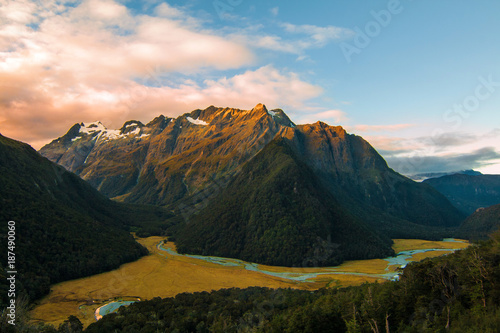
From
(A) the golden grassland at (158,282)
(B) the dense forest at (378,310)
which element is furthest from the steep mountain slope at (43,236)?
(B) the dense forest at (378,310)

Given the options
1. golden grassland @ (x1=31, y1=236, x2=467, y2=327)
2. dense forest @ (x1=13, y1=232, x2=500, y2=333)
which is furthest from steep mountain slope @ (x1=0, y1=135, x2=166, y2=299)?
dense forest @ (x1=13, y1=232, x2=500, y2=333)

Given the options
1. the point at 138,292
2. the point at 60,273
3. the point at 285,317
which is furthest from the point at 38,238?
the point at 285,317

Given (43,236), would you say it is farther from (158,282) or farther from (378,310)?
(378,310)

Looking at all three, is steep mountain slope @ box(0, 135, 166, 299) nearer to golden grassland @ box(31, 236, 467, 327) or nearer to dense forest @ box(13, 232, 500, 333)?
golden grassland @ box(31, 236, 467, 327)

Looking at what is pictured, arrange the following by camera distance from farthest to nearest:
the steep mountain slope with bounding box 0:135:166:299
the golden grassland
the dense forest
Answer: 1. the steep mountain slope with bounding box 0:135:166:299
2. the golden grassland
3. the dense forest

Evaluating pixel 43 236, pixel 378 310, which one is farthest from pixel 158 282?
pixel 378 310

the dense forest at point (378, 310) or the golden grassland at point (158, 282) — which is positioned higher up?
the dense forest at point (378, 310)

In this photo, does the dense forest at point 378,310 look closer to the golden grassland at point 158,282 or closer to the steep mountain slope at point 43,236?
the golden grassland at point 158,282
